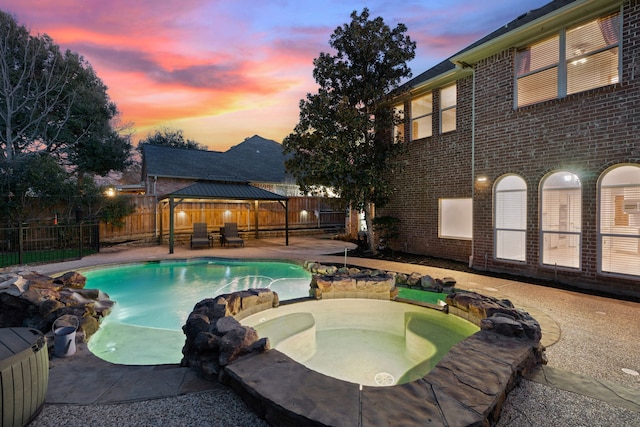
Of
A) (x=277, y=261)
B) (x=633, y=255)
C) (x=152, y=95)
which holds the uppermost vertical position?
(x=152, y=95)

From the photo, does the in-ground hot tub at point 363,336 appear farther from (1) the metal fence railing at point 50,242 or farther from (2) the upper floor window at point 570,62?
(1) the metal fence railing at point 50,242

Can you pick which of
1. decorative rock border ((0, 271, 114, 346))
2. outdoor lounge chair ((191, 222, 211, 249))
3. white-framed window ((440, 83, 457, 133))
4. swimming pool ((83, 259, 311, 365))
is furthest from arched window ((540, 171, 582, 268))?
outdoor lounge chair ((191, 222, 211, 249))

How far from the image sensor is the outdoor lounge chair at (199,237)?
1342 cm

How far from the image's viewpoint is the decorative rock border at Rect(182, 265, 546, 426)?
2.08m

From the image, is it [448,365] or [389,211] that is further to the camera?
[389,211]

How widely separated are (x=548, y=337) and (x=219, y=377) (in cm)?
413

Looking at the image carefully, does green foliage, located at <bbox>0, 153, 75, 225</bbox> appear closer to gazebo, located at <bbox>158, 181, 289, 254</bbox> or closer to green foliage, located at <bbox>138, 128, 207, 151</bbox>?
gazebo, located at <bbox>158, 181, 289, 254</bbox>

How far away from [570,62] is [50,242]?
17583mm

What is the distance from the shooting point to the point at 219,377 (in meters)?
2.81

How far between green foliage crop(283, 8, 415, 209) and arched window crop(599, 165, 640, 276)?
5587mm

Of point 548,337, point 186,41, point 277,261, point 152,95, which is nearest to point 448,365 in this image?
point 548,337

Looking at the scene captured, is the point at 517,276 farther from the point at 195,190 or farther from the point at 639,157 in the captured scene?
the point at 195,190

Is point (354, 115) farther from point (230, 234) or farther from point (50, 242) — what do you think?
point (50, 242)

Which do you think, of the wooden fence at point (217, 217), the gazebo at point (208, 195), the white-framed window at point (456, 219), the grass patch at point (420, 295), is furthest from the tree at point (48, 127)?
the white-framed window at point (456, 219)
